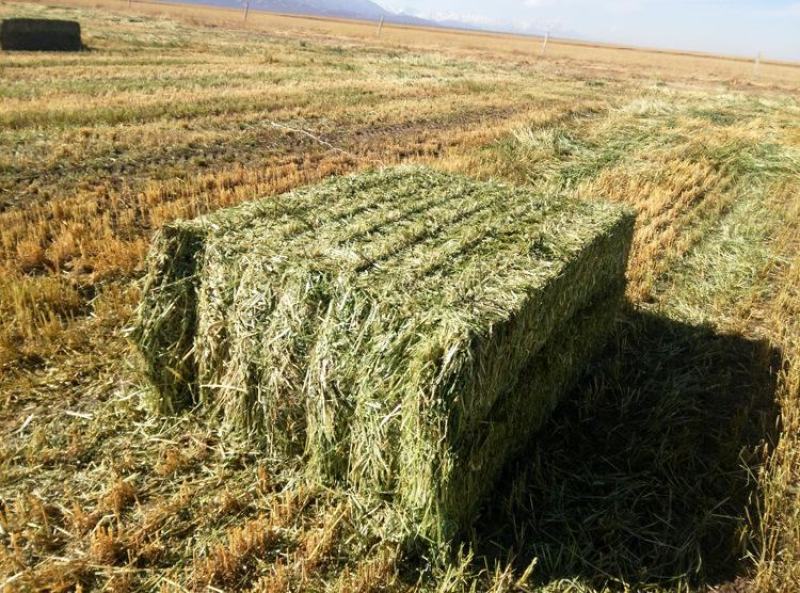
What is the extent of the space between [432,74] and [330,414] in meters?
24.4

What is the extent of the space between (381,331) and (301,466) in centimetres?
119

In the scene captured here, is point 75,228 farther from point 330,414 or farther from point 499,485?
point 499,485

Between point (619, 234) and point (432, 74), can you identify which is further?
point (432, 74)

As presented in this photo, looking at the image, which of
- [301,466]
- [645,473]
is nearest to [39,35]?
[301,466]

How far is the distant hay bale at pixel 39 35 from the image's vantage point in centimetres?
2033

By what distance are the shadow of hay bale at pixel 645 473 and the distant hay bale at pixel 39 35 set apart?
24.4m

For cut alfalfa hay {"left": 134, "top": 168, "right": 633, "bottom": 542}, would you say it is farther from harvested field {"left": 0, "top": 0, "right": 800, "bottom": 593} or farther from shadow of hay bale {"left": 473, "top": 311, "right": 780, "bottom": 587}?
shadow of hay bale {"left": 473, "top": 311, "right": 780, "bottom": 587}

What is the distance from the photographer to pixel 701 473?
12.6 feet

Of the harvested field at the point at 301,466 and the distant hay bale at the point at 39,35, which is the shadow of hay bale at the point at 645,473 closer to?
the harvested field at the point at 301,466

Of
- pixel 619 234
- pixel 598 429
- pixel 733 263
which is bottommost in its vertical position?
pixel 598 429

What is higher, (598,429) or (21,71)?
(21,71)

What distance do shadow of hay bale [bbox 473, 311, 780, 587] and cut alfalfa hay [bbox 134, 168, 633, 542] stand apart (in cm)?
31

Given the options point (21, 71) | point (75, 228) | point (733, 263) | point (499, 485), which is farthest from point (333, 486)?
point (21, 71)

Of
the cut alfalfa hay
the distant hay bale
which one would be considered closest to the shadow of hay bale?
the cut alfalfa hay
